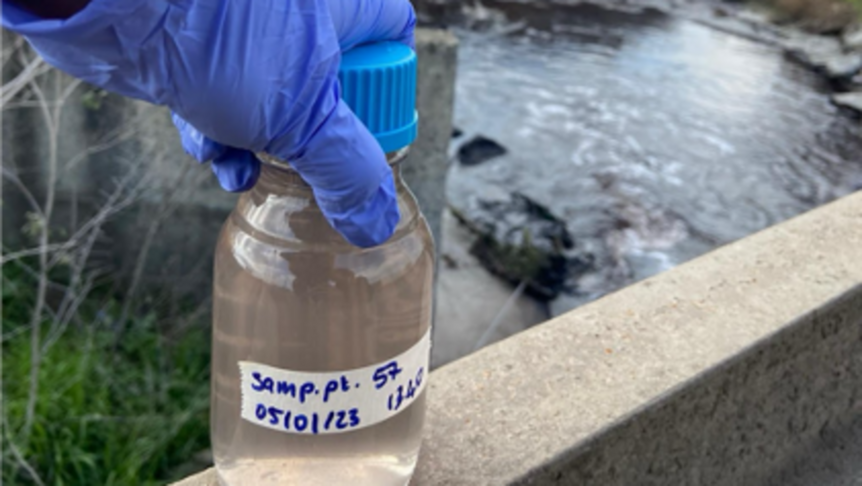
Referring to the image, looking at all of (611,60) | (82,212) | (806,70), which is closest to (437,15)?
(611,60)

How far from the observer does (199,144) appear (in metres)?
0.93

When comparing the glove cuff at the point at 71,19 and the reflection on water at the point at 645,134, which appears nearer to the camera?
the glove cuff at the point at 71,19

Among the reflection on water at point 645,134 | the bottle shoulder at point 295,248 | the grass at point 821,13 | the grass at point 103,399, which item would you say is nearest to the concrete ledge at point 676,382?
the bottle shoulder at point 295,248

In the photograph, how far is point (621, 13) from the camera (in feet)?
34.6

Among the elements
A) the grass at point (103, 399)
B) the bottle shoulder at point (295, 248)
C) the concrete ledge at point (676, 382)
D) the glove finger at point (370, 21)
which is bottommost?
the grass at point (103, 399)

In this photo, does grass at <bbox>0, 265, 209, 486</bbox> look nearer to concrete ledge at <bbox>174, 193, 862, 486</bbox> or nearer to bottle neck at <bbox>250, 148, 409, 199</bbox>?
concrete ledge at <bbox>174, 193, 862, 486</bbox>

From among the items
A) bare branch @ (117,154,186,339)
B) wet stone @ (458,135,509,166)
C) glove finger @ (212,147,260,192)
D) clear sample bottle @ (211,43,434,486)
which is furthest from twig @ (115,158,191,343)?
wet stone @ (458,135,509,166)

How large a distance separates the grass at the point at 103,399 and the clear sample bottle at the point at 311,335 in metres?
2.00

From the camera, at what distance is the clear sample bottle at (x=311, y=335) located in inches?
39.9

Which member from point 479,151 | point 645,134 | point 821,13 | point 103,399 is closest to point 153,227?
point 103,399

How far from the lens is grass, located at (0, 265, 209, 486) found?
3037 mm

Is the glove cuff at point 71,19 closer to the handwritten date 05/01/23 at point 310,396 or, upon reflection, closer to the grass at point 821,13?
the handwritten date 05/01/23 at point 310,396

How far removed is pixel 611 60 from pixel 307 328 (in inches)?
340

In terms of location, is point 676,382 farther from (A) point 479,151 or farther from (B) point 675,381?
(A) point 479,151
